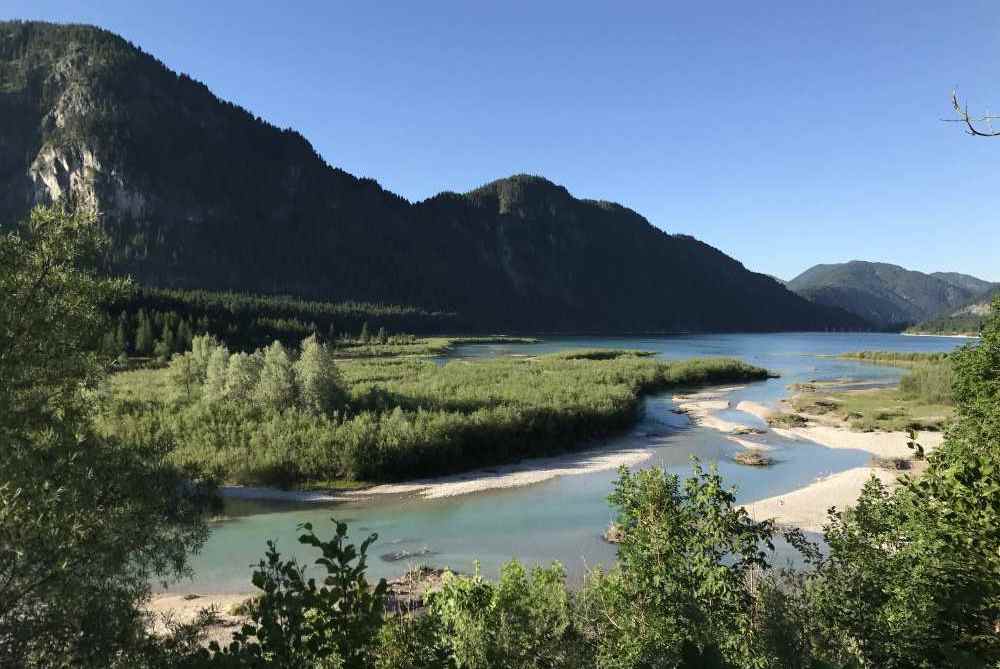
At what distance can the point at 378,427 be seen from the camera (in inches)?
1587

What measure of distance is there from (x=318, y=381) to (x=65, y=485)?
122 feet

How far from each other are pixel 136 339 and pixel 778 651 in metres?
116

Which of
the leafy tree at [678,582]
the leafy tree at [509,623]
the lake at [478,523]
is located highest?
the leafy tree at [678,582]

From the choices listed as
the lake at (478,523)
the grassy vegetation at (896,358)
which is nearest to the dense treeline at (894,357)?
the grassy vegetation at (896,358)

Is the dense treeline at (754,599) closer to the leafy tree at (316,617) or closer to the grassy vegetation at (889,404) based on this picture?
the leafy tree at (316,617)

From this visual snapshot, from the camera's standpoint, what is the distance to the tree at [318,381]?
43.6 metres

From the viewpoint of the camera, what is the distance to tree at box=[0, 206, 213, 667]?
7008 mm

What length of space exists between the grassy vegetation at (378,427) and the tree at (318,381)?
1101 millimetres

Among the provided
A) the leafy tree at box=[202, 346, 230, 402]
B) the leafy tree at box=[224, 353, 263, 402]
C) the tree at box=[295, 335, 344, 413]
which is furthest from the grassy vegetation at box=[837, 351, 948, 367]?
the leafy tree at box=[202, 346, 230, 402]

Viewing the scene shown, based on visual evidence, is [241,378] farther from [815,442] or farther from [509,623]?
[815,442]

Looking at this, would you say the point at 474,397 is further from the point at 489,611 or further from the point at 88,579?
the point at 88,579

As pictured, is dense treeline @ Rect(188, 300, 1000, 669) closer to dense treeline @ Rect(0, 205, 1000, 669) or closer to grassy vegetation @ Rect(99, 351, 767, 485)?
dense treeline @ Rect(0, 205, 1000, 669)

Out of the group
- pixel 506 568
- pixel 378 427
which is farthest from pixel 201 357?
pixel 506 568

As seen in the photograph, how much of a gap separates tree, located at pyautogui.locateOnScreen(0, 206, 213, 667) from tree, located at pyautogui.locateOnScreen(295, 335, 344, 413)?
31.5 meters
